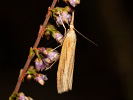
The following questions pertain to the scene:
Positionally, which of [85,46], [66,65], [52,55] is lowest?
[85,46]

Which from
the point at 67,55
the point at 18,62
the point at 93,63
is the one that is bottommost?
the point at 93,63

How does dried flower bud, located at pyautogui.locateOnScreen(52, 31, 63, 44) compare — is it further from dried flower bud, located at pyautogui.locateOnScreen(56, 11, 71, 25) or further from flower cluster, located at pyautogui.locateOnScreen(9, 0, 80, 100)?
dried flower bud, located at pyautogui.locateOnScreen(56, 11, 71, 25)

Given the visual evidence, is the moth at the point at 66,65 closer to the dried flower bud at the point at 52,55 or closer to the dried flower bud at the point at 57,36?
the dried flower bud at the point at 52,55

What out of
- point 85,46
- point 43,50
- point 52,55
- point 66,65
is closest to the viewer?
point 43,50

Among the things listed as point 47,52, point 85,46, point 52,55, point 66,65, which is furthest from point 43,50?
point 85,46

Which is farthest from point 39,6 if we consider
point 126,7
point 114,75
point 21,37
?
point 114,75

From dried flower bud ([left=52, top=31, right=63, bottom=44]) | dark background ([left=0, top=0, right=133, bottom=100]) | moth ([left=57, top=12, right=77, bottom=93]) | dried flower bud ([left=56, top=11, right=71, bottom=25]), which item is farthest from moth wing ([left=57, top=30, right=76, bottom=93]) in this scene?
dark background ([left=0, top=0, right=133, bottom=100])

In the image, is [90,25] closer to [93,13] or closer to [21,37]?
[93,13]

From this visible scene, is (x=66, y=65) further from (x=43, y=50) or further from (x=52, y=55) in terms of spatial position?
(x=43, y=50)
